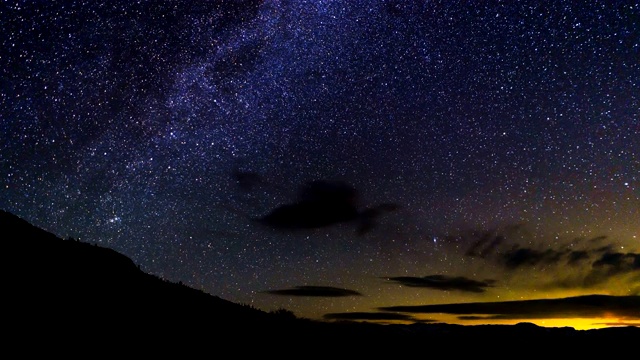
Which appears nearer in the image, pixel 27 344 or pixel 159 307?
pixel 27 344

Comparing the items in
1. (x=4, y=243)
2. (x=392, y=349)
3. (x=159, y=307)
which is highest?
(x=4, y=243)

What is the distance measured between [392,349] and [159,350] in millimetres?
6110

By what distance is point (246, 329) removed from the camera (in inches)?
441

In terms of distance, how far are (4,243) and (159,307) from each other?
503cm

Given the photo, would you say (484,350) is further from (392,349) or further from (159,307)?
(159,307)

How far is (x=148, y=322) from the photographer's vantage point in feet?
32.9

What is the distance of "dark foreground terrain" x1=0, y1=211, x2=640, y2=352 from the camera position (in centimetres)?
859

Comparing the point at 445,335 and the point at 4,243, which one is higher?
the point at 4,243

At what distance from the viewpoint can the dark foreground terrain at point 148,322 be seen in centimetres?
859

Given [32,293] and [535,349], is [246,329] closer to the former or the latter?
[32,293]

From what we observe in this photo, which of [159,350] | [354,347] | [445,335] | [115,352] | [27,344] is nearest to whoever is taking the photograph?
[27,344]

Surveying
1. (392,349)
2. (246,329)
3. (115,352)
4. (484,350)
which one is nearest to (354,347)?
(392,349)

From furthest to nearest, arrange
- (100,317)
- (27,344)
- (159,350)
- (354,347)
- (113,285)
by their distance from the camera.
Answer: (113,285), (354,347), (100,317), (159,350), (27,344)

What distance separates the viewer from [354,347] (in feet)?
36.6
